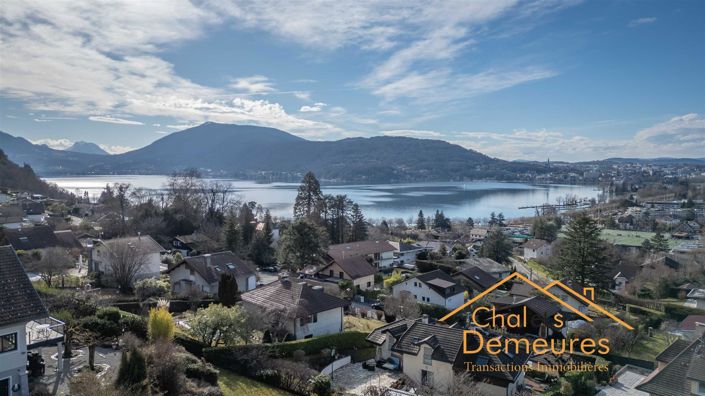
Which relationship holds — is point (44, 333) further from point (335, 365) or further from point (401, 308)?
point (401, 308)

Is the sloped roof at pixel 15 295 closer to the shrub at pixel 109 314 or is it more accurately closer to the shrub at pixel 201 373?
the shrub at pixel 201 373

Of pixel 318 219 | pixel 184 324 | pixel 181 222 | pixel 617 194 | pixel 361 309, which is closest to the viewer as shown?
pixel 184 324

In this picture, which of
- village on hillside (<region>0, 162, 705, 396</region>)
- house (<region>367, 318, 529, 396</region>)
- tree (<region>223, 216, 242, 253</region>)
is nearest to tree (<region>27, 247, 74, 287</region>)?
village on hillside (<region>0, 162, 705, 396</region>)

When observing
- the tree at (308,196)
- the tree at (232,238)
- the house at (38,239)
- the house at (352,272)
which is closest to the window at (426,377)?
the house at (352,272)

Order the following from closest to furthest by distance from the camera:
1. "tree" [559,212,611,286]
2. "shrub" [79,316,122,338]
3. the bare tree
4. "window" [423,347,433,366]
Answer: "shrub" [79,316,122,338] < "window" [423,347,433,366] < the bare tree < "tree" [559,212,611,286]

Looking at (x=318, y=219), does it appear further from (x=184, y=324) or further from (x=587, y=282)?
(x=184, y=324)

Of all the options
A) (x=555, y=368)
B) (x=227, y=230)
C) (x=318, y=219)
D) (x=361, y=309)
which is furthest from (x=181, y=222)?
(x=555, y=368)

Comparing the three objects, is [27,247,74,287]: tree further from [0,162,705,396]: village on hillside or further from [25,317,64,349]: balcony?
[25,317,64,349]: balcony

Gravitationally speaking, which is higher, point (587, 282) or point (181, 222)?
point (181, 222)
